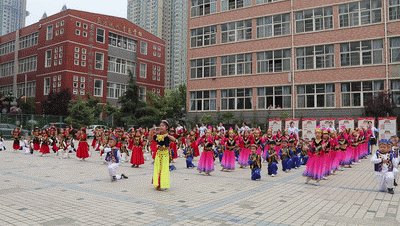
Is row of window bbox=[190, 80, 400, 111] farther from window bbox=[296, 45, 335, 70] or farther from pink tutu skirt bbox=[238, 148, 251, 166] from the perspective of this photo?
pink tutu skirt bbox=[238, 148, 251, 166]

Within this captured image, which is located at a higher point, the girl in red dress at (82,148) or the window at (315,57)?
the window at (315,57)

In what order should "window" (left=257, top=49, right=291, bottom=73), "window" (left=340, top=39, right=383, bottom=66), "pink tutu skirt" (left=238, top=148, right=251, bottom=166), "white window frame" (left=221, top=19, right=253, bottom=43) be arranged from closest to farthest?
"pink tutu skirt" (left=238, top=148, right=251, bottom=166) < "window" (left=340, top=39, right=383, bottom=66) < "window" (left=257, top=49, right=291, bottom=73) < "white window frame" (left=221, top=19, right=253, bottom=43)

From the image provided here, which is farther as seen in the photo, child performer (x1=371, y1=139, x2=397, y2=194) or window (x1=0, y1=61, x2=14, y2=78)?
window (x1=0, y1=61, x2=14, y2=78)

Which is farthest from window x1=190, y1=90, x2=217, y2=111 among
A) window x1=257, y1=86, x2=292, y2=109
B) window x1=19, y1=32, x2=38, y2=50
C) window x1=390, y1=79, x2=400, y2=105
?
window x1=19, y1=32, x2=38, y2=50

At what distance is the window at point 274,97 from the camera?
33938 millimetres

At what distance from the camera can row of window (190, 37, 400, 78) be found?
2997 cm

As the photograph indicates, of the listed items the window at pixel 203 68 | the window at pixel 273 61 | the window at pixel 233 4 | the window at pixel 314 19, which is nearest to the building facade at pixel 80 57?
the window at pixel 203 68

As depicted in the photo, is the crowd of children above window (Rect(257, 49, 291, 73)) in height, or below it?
below

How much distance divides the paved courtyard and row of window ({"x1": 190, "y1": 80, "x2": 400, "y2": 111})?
A: 22.0m

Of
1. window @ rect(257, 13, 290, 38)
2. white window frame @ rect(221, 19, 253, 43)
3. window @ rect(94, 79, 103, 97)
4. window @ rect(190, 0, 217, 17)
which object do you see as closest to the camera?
window @ rect(257, 13, 290, 38)

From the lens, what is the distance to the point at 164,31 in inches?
5172

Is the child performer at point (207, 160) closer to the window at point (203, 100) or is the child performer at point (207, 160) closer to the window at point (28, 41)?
the window at point (203, 100)

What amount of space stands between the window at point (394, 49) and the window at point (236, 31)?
14.4 metres

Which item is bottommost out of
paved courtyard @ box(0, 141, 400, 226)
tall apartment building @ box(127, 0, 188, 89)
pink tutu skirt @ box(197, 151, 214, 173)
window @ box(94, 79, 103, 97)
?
paved courtyard @ box(0, 141, 400, 226)
